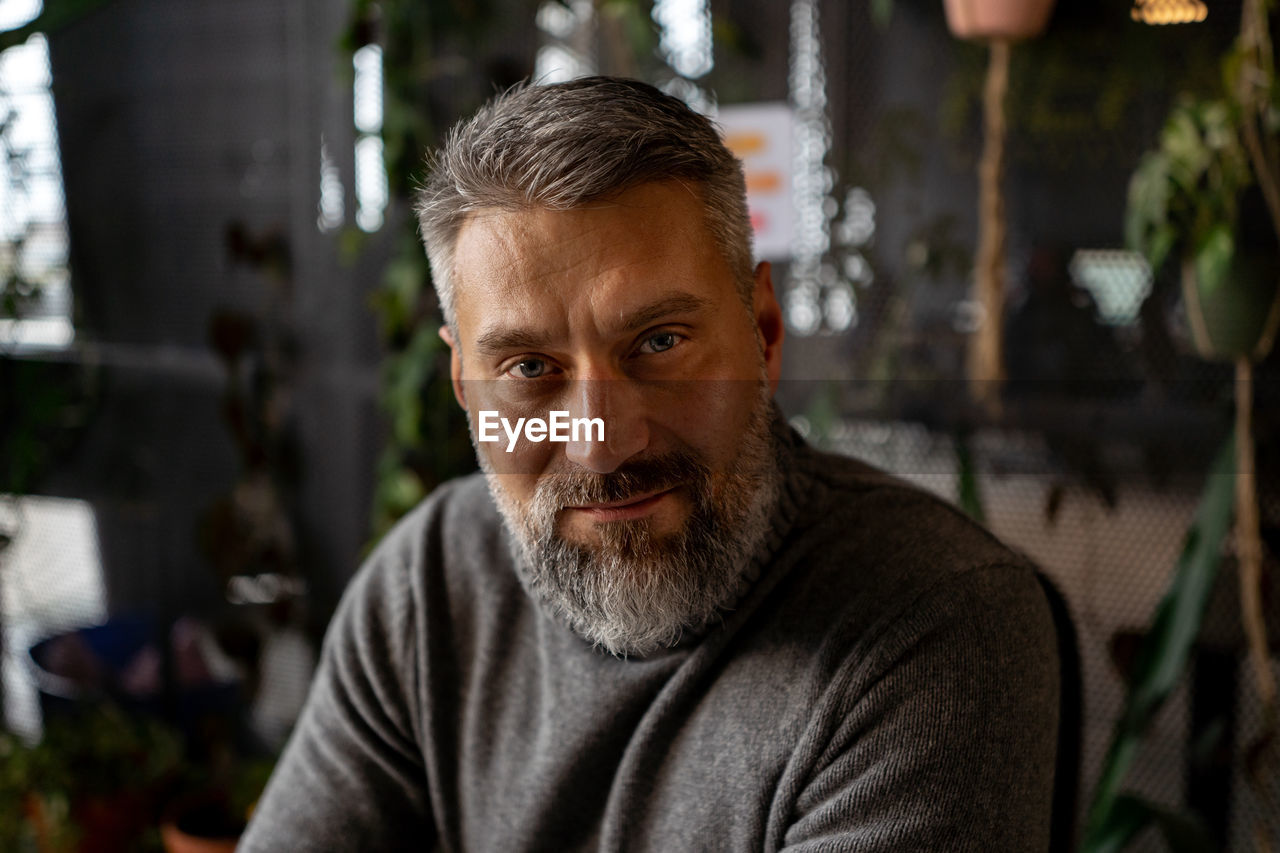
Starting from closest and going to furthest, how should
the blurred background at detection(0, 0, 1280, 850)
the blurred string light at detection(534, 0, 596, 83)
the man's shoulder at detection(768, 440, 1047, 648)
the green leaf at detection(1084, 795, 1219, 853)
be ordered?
the man's shoulder at detection(768, 440, 1047, 648)
the green leaf at detection(1084, 795, 1219, 853)
the blurred background at detection(0, 0, 1280, 850)
the blurred string light at detection(534, 0, 596, 83)

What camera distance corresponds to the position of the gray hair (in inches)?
27.4

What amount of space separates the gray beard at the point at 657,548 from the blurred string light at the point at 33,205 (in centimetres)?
158

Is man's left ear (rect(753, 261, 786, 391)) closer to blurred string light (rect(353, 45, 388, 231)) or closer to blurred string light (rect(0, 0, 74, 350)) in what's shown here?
blurred string light (rect(353, 45, 388, 231))

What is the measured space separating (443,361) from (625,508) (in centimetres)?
111

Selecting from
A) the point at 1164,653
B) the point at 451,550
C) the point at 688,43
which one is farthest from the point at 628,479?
the point at 688,43

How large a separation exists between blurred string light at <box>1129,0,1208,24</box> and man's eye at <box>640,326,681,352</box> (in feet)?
3.94

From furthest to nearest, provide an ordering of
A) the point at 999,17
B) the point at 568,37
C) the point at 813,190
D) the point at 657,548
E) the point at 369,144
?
the point at 369,144
the point at 568,37
the point at 813,190
the point at 999,17
the point at 657,548

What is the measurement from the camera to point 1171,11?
1468mm

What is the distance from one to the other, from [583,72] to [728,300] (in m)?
1.21

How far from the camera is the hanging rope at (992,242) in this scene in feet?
5.08

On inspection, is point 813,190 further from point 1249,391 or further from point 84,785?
point 84,785

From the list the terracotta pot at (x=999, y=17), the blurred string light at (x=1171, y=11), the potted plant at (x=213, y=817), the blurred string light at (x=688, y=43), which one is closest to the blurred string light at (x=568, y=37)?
the blurred string light at (x=688, y=43)

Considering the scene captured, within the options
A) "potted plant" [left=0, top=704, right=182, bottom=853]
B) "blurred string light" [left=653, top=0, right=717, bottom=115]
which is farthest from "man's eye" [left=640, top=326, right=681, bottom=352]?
"potted plant" [left=0, top=704, right=182, bottom=853]

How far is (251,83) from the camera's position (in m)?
1.96
